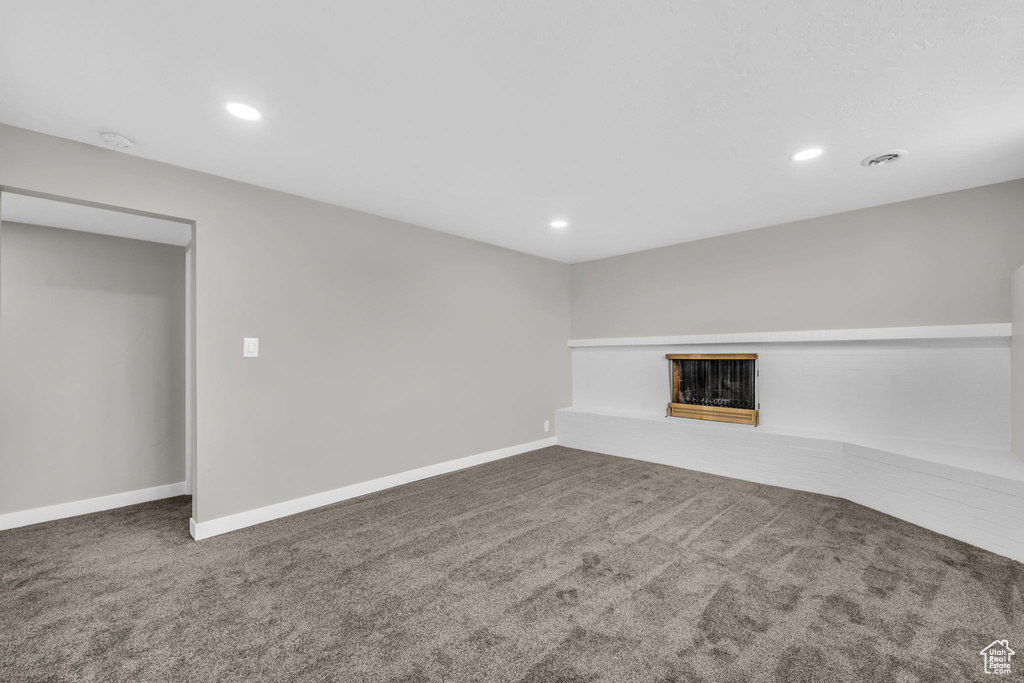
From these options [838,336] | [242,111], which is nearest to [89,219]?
[242,111]

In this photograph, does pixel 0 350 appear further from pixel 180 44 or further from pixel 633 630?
pixel 633 630

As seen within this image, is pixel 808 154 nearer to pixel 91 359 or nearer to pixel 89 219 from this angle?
pixel 89 219

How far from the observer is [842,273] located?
3662 mm

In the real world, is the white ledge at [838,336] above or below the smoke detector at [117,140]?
below

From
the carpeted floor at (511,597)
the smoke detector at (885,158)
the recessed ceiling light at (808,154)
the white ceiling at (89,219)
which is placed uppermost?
the recessed ceiling light at (808,154)

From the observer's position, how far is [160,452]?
3.63 meters

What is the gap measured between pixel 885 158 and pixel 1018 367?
5.42 ft

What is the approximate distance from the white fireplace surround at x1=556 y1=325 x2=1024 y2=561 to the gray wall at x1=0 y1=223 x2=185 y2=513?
14.2ft

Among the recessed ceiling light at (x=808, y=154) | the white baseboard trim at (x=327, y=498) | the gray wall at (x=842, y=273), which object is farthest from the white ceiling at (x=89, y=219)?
→ the gray wall at (x=842, y=273)

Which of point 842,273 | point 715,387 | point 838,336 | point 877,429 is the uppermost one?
point 842,273

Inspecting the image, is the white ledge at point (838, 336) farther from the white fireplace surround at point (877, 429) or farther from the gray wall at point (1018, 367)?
the gray wall at point (1018, 367)

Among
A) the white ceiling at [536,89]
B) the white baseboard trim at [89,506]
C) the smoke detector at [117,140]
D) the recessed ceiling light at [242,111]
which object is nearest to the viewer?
the white ceiling at [536,89]

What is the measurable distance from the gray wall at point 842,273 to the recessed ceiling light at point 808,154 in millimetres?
1445

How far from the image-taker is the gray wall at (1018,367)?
267 cm
